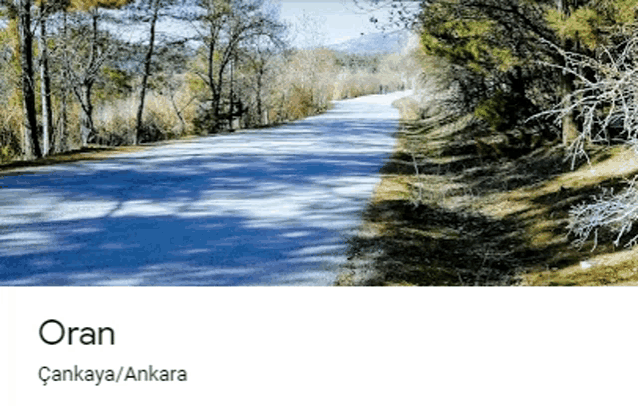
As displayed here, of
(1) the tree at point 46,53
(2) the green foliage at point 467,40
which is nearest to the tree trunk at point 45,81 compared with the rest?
(1) the tree at point 46,53

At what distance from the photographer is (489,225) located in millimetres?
6898

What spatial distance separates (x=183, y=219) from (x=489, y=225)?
334 cm

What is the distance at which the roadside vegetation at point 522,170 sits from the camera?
4684 millimetres

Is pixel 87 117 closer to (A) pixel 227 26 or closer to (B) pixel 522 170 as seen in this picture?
(A) pixel 227 26

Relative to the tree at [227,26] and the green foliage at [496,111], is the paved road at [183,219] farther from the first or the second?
the tree at [227,26]

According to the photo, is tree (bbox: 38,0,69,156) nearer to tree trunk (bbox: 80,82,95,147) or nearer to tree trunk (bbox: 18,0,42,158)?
tree trunk (bbox: 18,0,42,158)

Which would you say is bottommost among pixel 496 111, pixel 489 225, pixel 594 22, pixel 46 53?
pixel 489 225

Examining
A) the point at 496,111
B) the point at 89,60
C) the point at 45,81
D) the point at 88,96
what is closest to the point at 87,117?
the point at 88,96

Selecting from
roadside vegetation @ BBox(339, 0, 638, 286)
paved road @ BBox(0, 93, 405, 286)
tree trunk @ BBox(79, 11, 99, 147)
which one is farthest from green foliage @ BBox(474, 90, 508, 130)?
tree trunk @ BBox(79, 11, 99, 147)

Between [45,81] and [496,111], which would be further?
[45,81]

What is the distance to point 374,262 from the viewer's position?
4922 mm
